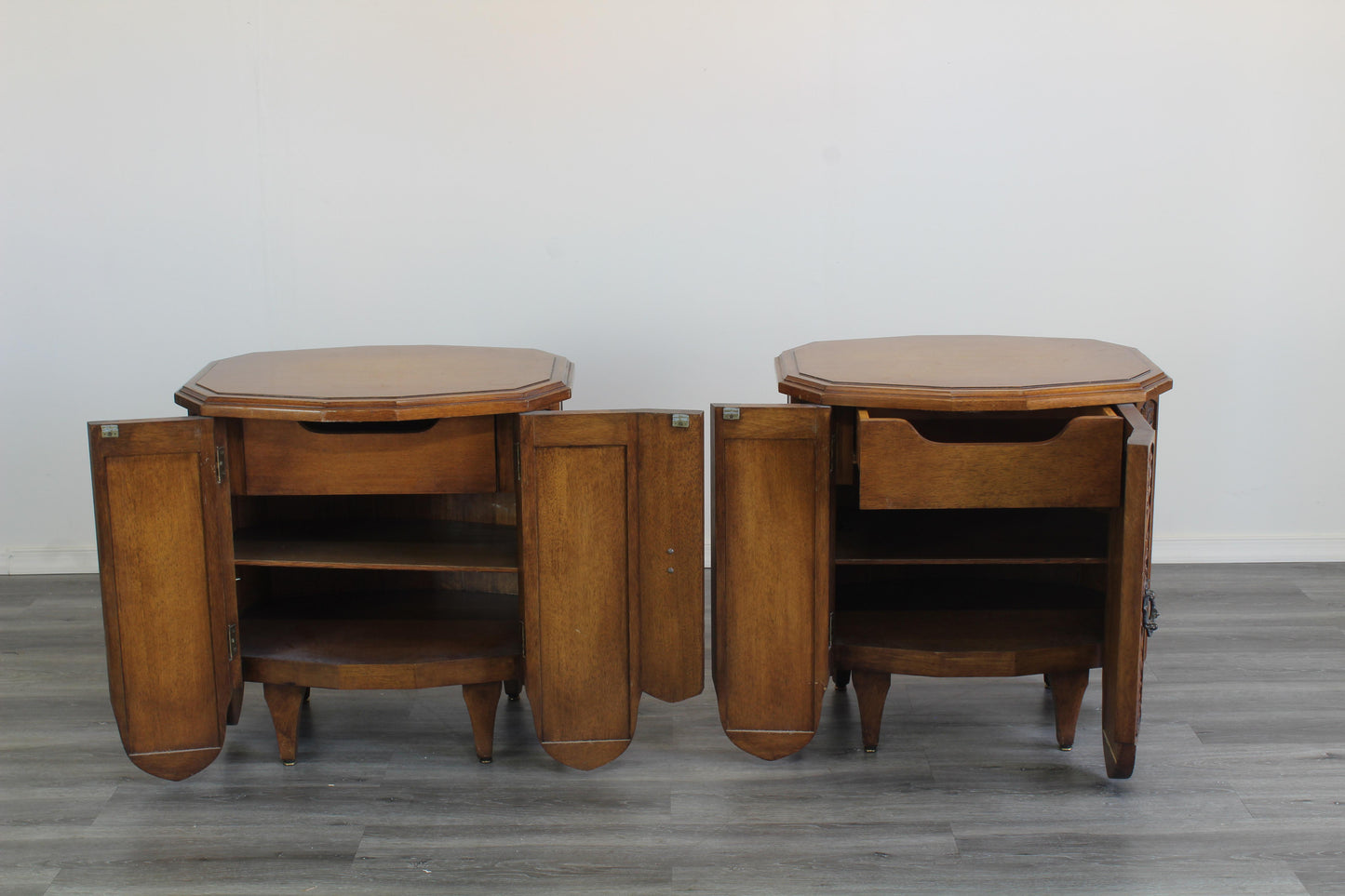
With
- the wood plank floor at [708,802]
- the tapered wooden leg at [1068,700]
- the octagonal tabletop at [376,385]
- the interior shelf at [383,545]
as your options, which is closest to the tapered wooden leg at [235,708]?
the wood plank floor at [708,802]

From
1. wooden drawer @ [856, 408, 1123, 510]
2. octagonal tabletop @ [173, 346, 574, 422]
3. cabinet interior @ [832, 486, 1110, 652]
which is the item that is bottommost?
cabinet interior @ [832, 486, 1110, 652]

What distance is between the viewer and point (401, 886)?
1586 mm

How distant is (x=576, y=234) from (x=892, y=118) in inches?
31.1

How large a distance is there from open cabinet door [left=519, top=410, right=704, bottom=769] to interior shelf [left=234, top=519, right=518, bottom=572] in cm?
10

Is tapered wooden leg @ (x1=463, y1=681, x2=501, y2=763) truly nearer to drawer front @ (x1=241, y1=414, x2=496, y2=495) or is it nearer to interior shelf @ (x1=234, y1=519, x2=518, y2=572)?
interior shelf @ (x1=234, y1=519, x2=518, y2=572)

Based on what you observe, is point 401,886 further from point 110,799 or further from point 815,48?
point 815,48

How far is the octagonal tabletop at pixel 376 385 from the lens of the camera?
5.57 ft

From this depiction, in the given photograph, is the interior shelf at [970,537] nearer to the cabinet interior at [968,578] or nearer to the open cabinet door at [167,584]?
the cabinet interior at [968,578]

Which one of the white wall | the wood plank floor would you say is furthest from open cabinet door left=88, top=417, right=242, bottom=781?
the white wall

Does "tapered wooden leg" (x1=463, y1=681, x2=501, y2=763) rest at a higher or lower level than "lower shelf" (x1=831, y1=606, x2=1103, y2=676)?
lower

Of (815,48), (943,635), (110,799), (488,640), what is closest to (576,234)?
(815,48)

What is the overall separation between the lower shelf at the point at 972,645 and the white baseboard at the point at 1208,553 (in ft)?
3.87

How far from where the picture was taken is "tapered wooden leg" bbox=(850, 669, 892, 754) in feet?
6.25

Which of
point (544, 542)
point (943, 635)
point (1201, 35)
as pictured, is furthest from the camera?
point (1201, 35)
